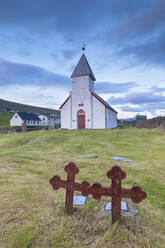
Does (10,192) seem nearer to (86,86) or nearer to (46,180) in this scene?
(46,180)

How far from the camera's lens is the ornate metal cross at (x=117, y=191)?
322cm

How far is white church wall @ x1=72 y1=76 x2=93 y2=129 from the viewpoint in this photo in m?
24.8

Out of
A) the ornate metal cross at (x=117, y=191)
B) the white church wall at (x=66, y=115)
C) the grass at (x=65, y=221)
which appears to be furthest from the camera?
the white church wall at (x=66, y=115)

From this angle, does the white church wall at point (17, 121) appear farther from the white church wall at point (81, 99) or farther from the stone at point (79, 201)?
the stone at point (79, 201)

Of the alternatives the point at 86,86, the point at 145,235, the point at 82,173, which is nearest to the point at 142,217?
the point at 145,235

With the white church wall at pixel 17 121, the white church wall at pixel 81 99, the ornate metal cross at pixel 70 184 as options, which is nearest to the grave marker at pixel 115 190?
the ornate metal cross at pixel 70 184

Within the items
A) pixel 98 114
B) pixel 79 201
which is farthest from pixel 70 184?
pixel 98 114

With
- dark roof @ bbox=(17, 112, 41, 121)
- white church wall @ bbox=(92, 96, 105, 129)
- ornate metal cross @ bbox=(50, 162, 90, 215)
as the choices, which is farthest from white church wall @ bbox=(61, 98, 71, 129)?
dark roof @ bbox=(17, 112, 41, 121)

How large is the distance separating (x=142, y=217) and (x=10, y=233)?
9.65ft

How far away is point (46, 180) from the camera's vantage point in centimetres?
633

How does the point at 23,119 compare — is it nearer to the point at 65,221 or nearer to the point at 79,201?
the point at 79,201

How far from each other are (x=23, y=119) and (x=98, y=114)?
173ft

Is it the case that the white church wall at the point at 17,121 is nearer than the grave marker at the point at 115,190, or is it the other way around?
the grave marker at the point at 115,190

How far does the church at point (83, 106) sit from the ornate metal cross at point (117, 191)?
68.6ft
